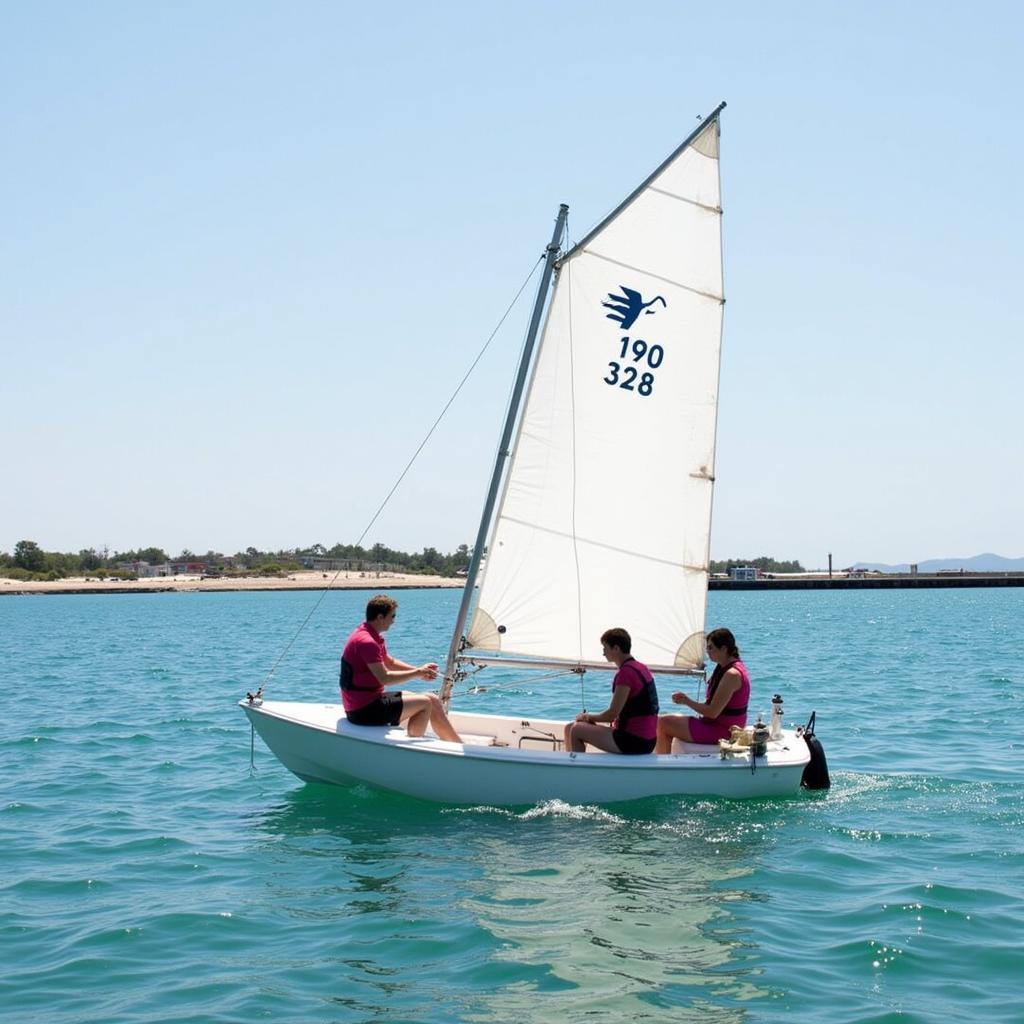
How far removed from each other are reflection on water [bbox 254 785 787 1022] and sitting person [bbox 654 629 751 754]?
0.83 m

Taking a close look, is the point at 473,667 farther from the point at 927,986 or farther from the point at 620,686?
the point at 927,986

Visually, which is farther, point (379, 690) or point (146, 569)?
point (146, 569)

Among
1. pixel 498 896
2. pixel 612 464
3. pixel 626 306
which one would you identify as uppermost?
pixel 626 306

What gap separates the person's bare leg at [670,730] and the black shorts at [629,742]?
16.1 inches

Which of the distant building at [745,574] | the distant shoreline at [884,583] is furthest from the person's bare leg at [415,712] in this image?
the distant building at [745,574]

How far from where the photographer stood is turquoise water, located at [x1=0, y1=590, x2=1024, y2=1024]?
766 centimetres

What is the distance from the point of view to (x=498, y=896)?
31.3 feet

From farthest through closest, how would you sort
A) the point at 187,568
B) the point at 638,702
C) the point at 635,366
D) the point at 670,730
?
1. the point at 187,568
2. the point at 635,366
3. the point at 670,730
4. the point at 638,702

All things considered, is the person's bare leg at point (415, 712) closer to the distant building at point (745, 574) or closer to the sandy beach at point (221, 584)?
the sandy beach at point (221, 584)

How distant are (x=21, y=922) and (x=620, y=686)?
5890mm

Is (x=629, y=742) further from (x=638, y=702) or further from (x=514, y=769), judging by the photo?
(x=514, y=769)

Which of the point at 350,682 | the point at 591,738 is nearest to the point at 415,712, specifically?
the point at 350,682

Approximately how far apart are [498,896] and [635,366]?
6.35 meters

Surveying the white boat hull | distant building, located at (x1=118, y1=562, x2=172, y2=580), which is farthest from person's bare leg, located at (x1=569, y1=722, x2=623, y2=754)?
distant building, located at (x1=118, y1=562, x2=172, y2=580)
